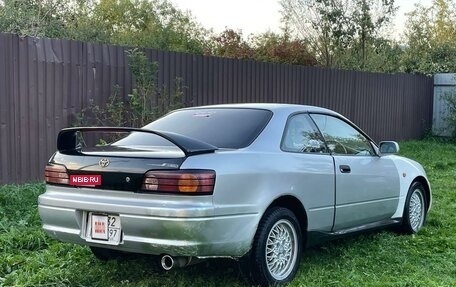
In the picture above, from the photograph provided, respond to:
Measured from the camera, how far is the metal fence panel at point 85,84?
7.55 meters

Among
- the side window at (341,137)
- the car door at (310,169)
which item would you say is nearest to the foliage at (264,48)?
the side window at (341,137)

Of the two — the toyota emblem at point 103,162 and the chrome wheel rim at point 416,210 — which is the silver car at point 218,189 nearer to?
the toyota emblem at point 103,162

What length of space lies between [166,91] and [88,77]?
1505 mm

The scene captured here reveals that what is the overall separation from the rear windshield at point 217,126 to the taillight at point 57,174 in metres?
0.65

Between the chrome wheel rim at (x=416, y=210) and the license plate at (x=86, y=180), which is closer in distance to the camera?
the license plate at (x=86, y=180)

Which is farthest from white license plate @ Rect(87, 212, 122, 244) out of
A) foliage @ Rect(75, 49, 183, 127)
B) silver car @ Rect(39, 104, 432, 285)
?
foliage @ Rect(75, 49, 183, 127)

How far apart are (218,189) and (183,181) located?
253 mm

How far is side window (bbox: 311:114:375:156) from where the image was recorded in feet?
16.9

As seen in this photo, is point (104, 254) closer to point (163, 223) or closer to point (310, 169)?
point (163, 223)

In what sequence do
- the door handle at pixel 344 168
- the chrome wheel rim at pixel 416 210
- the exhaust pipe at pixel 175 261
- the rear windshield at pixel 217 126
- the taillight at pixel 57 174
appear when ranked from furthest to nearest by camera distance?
1. the chrome wheel rim at pixel 416 210
2. the door handle at pixel 344 168
3. the rear windshield at pixel 217 126
4. the taillight at pixel 57 174
5. the exhaust pipe at pixel 175 261

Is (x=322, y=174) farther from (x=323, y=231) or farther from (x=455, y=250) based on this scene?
(x=455, y=250)

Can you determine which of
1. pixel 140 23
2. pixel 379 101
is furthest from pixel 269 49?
pixel 140 23

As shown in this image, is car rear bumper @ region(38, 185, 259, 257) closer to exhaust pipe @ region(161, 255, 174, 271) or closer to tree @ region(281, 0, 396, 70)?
exhaust pipe @ region(161, 255, 174, 271)

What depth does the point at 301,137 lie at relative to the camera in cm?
482
